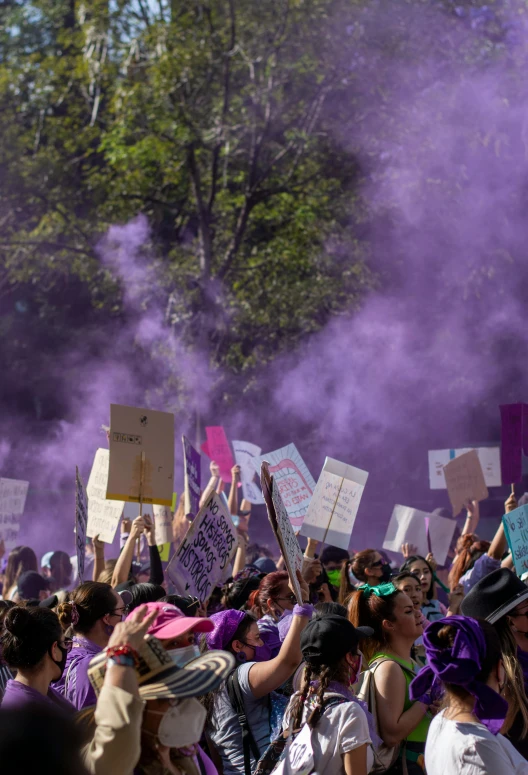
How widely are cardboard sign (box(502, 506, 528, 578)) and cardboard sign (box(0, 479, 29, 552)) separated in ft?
13.3

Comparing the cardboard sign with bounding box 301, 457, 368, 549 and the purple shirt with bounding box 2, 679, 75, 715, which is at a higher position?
the cardboard sign with bounding box 301, 457, 368, 549

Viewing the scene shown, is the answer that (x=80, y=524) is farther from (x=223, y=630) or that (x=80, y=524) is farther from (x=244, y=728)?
(x=244, y=728)

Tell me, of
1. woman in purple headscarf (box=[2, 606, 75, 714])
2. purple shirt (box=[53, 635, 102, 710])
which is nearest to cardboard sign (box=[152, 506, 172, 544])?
purple shirt (box=[53, 635, 102, 710])

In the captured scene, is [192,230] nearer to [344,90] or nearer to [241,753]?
[344,90]

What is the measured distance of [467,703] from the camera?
252 centimetres

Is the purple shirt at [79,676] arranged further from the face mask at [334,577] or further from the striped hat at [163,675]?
the face mask at [334,577]

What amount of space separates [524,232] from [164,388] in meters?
6.39

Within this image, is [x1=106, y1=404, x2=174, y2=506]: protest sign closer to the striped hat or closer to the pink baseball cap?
the pink baseball cap

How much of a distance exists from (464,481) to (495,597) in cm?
441

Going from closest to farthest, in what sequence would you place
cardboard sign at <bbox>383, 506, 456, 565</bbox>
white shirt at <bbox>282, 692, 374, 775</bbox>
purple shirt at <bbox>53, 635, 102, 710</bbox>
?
white shirt at <bbox>282, 692, 374, 775</bbox>
purple shirt at <bbox>53, 635, 102, 710</bbox>
cardboard sign at <bbox>383, 506, 456, 565</bbox>

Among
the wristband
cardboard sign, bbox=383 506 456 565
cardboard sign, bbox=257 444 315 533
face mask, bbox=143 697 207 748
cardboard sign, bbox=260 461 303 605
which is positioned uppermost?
cardboard sign, bbox=257 444 315 533

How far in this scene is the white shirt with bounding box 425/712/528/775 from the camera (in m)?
2.39

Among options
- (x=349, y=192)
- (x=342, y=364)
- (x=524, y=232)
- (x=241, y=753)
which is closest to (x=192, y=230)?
(x=349, y=192)

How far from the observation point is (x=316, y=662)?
2.97 meters
